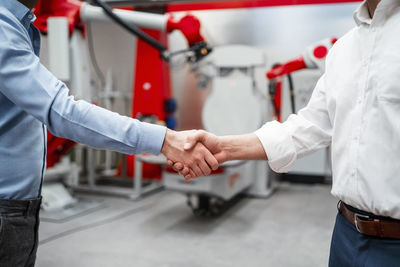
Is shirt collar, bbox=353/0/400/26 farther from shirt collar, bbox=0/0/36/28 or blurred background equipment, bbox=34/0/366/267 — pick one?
blurred background equipment, bbox=34/0/366/267

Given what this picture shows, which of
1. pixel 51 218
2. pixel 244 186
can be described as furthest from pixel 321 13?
pixel 51 218

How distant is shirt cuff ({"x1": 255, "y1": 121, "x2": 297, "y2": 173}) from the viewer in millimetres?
1543

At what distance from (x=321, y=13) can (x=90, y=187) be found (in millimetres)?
4399

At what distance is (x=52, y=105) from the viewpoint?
1.26 m

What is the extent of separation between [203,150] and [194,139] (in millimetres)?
89

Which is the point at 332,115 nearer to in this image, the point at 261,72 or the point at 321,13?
the point at 261,72

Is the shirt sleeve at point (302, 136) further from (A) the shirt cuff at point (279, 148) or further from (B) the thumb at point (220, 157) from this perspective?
(B) the thumb at point (220, 157)

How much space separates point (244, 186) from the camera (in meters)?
4.82

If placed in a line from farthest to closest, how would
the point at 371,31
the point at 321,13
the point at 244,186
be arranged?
the point at 321,13
the point at 244,186
the point at 371,31

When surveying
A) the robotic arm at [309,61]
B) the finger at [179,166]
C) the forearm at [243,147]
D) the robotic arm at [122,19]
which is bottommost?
the finger at [179,166]

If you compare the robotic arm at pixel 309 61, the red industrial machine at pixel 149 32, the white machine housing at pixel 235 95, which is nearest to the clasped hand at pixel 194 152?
the red industrial machine at pixel 149 32

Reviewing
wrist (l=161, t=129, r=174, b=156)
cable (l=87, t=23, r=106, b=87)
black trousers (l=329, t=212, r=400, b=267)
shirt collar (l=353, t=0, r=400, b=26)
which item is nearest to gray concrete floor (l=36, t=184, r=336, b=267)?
wrist (l=161, t=129, r=174, b=156)

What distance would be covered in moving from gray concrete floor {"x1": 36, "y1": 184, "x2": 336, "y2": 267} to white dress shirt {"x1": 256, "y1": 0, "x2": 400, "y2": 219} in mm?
1903

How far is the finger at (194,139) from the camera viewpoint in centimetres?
170
